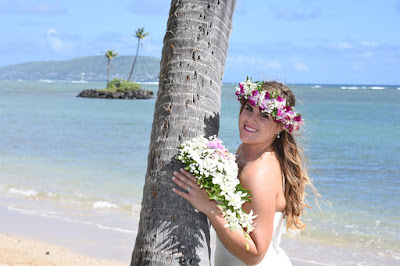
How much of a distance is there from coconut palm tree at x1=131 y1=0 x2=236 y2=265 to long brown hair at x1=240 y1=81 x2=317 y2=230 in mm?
485

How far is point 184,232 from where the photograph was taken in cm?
303

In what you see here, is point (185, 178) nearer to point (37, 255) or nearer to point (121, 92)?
point (37, 255)

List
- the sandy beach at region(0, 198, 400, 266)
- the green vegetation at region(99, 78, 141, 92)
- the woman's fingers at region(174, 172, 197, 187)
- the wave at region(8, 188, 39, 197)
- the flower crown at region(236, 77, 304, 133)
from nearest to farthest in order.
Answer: the woman's fingers at region(174, 172, 197, 187)
the flower crown at region(236, 77, 304, 133)
the sandy beach at region(0, 198, 400, 266)
the wave at region(8, 188, 39, 197)
the green vegetation at region(99, 78, 141, 92)

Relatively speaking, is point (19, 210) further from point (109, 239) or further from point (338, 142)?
point (338, 142)

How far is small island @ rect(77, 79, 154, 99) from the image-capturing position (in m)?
75.6

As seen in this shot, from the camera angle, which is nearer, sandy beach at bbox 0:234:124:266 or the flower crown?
the flower crown

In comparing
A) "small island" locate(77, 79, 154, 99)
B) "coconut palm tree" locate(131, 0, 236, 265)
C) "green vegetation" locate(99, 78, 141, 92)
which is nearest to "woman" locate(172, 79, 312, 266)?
"coconut palm tree" locate(131, 0, 236, 265)

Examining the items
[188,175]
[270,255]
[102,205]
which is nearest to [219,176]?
[188,175]

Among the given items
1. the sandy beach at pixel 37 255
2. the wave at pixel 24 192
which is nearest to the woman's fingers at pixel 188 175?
the sandy beach at pixel 37 255

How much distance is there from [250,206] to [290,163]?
596 millimetres

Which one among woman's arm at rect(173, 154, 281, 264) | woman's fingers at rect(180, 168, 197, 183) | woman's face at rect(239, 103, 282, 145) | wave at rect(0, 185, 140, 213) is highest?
woman's face at rect(239, 103, 282, 145)

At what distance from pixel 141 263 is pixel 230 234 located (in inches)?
23.9

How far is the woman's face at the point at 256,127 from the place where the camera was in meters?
3.36

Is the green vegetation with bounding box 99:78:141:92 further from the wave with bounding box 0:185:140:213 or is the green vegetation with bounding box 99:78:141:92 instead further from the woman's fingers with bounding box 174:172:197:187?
the woman's fingers with bounding box 174:172:197:187
